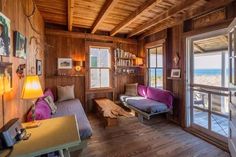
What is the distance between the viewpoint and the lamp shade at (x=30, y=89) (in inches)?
65.0

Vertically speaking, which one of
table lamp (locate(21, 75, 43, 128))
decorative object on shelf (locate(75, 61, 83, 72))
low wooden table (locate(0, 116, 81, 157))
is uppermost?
decorative object on shelf (locate(75, 61, 83, 72))

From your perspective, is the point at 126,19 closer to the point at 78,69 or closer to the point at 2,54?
the point at 78,69

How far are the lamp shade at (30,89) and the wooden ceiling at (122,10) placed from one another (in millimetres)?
1613

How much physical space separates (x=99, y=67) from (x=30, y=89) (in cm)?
332

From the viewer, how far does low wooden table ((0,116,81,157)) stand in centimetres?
120

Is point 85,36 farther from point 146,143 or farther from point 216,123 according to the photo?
point 216,123

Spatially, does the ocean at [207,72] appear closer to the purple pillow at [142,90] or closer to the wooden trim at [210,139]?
the wooden trim at [210,139]

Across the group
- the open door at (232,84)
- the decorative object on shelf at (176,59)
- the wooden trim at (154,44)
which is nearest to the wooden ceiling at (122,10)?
the wooden trim at (154,44)

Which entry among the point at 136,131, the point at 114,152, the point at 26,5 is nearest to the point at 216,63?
the point at 136,131

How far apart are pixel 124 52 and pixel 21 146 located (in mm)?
4312

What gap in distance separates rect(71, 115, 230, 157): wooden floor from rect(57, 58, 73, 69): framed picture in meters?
2.04

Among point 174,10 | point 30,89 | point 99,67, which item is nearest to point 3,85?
point 30,89

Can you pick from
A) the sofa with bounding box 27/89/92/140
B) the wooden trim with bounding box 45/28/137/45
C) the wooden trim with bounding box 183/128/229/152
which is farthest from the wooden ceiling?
the wooden trim with bounding box 183/128/229/152

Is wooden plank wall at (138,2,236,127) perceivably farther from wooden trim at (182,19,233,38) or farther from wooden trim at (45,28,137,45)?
wooden trim at (45,28,137,45)
